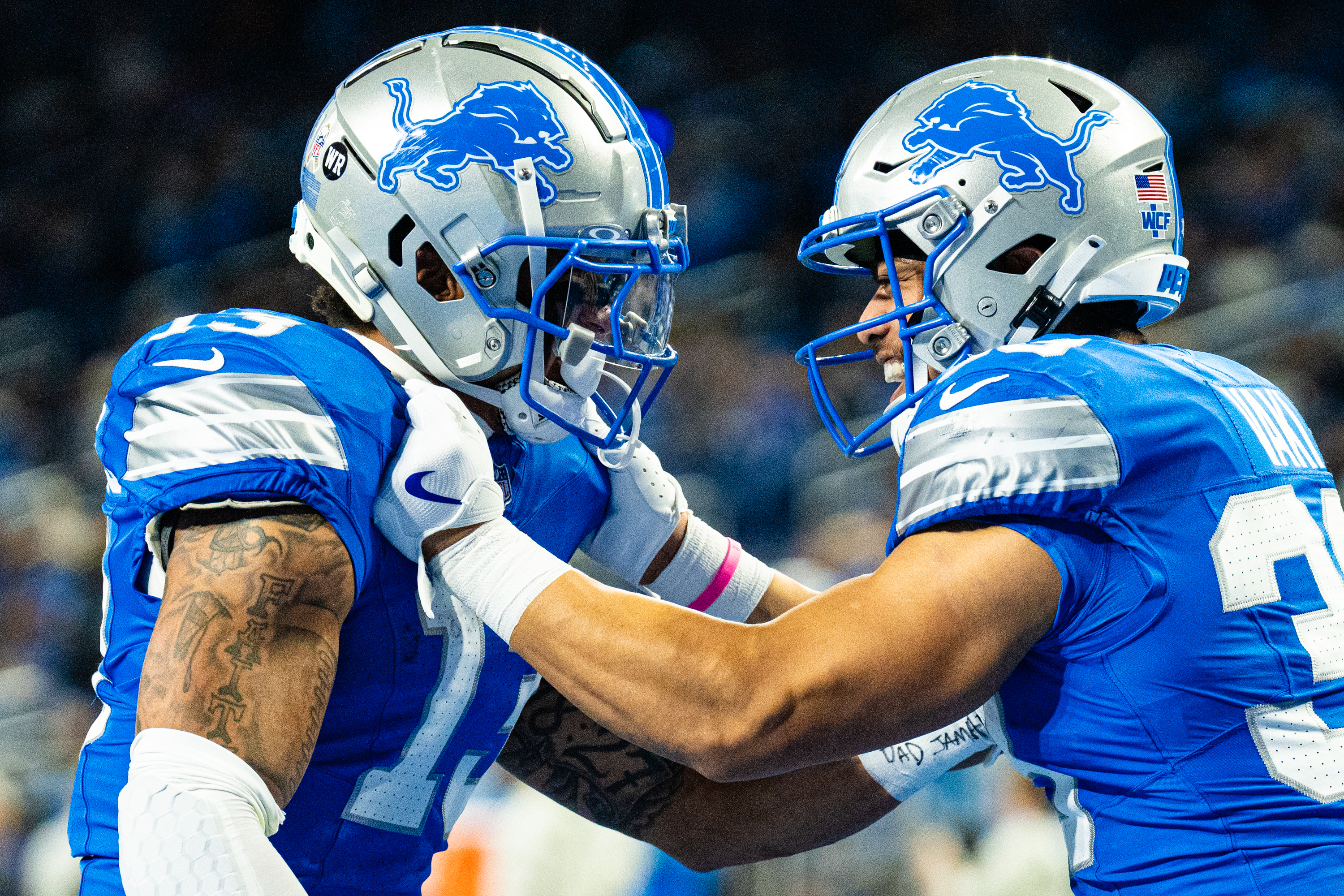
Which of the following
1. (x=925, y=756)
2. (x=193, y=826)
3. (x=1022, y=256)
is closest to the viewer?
(x=193, y=826)

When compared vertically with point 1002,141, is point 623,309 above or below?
below

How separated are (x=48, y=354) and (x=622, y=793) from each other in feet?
14.6

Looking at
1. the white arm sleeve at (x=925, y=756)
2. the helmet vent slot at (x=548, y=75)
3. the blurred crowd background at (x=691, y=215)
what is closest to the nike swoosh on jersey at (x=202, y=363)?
the helmet vent slot at (x=548, y=75)

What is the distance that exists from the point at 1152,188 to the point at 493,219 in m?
1.23

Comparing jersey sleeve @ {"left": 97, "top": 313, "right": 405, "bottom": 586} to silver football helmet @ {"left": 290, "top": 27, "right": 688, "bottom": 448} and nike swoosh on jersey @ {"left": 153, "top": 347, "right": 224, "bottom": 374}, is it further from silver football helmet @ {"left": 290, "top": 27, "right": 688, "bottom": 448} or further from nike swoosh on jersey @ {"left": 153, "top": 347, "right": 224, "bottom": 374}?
silver football helmet @ {"left": 290, "top": 27, "right": 688, "bottom": 448}

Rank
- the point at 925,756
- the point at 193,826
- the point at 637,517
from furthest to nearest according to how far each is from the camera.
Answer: the point at 637,517 < the point at 925,756 < the point at 193,826

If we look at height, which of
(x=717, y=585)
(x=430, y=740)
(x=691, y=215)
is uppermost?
(x=430, y=740)

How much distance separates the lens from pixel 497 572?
195 centimetres

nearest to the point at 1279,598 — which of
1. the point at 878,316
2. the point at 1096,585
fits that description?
the point at 1096,585

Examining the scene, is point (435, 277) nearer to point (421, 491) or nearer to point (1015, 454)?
point (421, 491)

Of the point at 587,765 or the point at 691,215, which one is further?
the point at 691,215

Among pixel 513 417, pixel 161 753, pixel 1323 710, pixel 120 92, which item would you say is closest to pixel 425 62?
pixel 513 417

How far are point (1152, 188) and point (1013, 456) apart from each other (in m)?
0.83

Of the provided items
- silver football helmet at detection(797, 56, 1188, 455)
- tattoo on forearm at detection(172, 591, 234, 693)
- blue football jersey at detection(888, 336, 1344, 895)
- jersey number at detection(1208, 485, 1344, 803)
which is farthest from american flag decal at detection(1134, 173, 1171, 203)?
tattoo on forearm at detection(172, 591, 234, 693)
